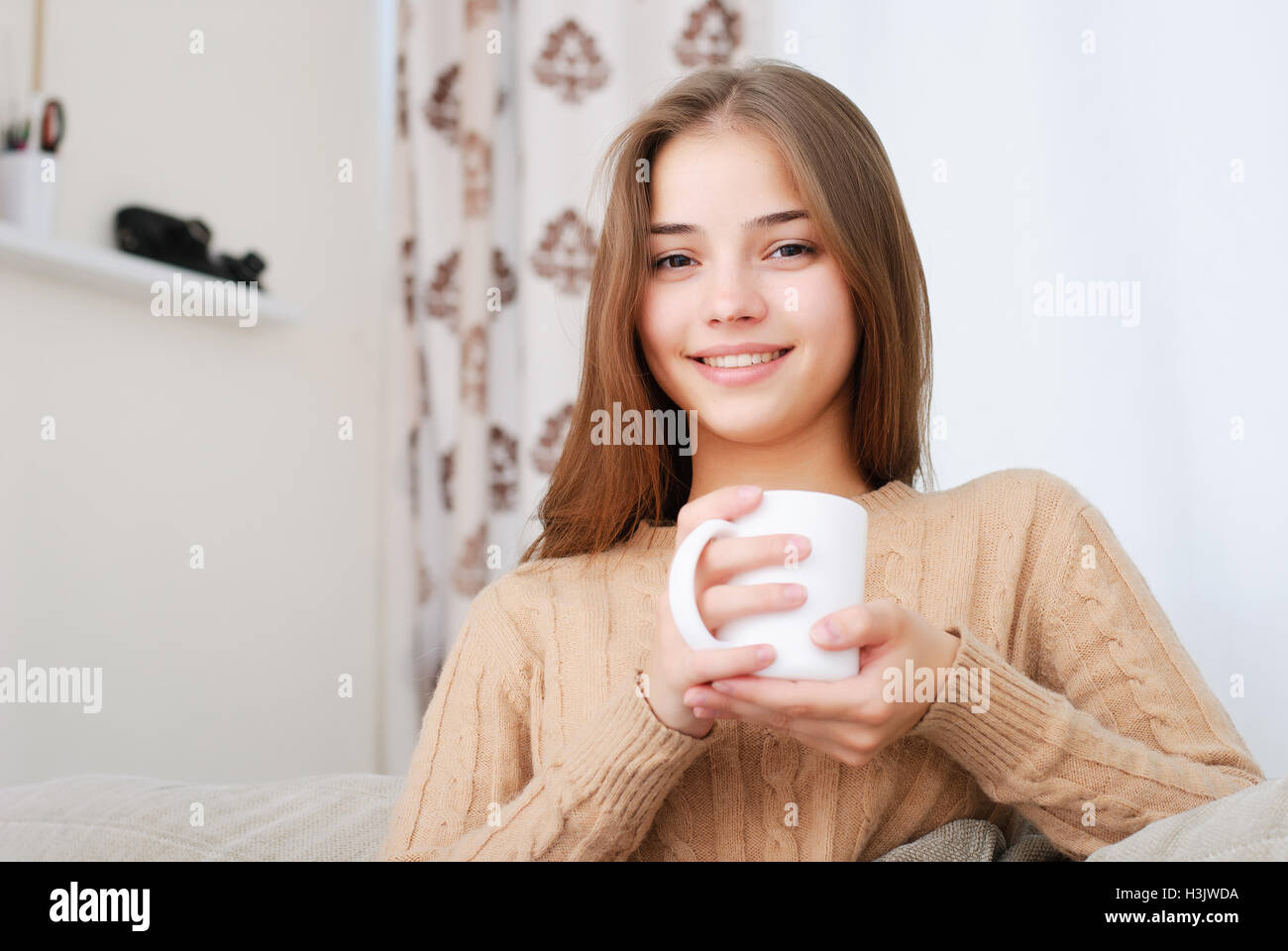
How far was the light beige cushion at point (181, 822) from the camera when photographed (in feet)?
2.99

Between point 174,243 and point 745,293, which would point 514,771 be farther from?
point 174,243

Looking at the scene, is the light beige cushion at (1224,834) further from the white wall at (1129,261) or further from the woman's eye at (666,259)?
the white wall at (1129,261)

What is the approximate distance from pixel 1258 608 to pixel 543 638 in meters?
1.07

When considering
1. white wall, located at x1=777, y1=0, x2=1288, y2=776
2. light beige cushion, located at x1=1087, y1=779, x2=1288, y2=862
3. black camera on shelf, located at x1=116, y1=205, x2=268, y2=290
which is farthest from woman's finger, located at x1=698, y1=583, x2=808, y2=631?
black camera on shelf, located at x1=116, y1=205, x2=268, y2=290

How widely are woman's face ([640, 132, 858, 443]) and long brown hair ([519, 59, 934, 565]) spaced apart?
0.02 m

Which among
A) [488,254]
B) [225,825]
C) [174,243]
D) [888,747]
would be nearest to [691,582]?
[888,747]

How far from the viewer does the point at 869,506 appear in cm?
99

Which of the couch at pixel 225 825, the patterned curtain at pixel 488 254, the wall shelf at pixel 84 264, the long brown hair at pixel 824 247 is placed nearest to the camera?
the couch at pixel 225 825

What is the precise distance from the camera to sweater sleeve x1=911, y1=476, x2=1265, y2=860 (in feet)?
2.52

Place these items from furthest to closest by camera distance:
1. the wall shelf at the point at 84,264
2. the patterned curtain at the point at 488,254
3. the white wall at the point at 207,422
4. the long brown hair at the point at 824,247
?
the patterned curtain at the point at 488,254 → the white wall at the point at 207,422 → the wall shelf at the point at 84,264 → the long brown hair at the point at 824,247

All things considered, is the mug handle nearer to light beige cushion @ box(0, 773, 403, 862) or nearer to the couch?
the couch

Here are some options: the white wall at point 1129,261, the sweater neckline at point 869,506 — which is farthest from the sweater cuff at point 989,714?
the white wall at point 1129,261

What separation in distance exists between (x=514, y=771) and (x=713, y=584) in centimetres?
31

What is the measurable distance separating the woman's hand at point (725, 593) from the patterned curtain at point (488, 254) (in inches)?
53.4
